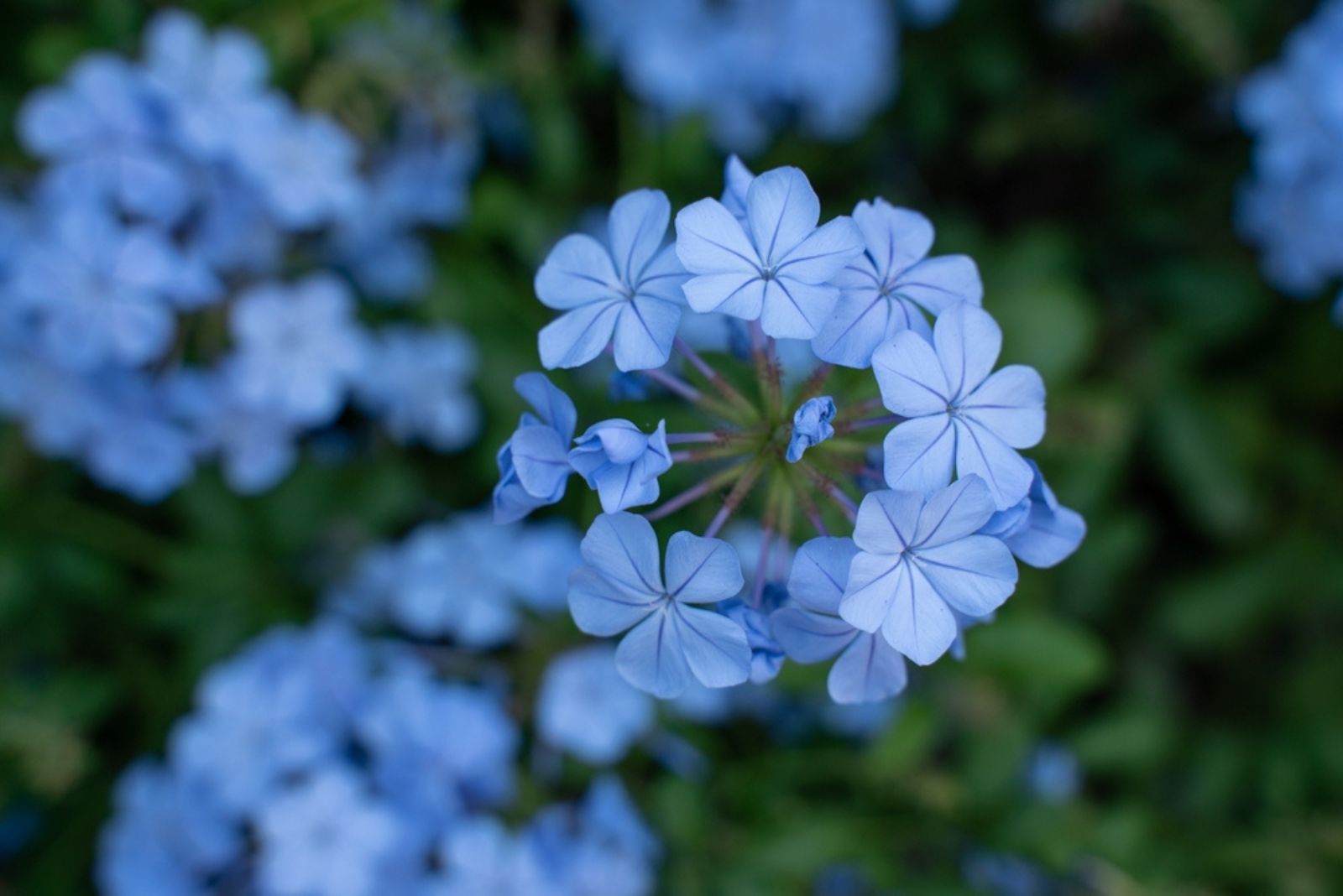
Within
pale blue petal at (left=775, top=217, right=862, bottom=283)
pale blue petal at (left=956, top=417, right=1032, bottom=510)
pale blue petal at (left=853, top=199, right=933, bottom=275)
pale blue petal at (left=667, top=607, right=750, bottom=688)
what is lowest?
pale blue petal at (left=667, top=607, right=750, bottom=688)

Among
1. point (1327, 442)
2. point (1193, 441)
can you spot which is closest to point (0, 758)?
point (1193, 441)

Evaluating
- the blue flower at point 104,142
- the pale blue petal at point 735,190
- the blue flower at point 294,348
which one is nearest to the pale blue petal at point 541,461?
the pale blue petal at point 735,190

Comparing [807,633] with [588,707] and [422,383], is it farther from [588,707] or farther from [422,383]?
[422,383]

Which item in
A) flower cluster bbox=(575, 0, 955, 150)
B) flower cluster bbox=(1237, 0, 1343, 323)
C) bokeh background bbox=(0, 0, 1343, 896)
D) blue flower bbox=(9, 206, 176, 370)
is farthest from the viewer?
flower cluster bbox=(575, 0, 955, 150)

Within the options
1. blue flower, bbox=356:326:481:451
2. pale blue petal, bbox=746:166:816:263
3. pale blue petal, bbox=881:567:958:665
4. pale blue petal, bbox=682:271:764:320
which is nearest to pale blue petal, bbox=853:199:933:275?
pale blue petal, bbox=746:166:816:263

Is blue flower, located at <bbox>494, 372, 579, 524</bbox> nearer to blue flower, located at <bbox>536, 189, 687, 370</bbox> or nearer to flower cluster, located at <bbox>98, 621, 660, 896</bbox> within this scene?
blue flower, located at <bbox>536, 189, 687, 370</bbox>

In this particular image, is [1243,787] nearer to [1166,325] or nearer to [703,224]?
[1166,325]

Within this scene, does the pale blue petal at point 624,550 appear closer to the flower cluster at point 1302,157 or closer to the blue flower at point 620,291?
the blue flower at point 620,291
